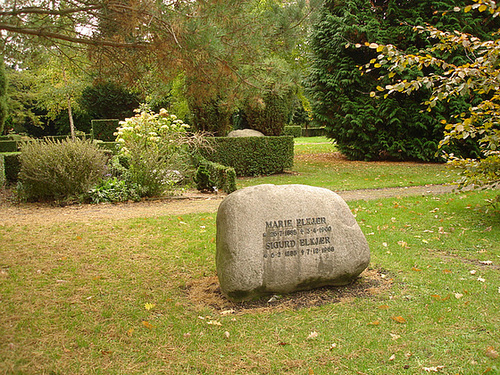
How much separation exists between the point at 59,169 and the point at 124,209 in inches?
69.6

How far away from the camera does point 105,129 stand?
2045 centimetres

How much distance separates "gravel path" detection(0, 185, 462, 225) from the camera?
8195 millimetres

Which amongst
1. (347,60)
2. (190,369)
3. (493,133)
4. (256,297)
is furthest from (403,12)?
(190,369)

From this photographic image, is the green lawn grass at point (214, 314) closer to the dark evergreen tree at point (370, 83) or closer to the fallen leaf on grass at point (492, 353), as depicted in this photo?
the fallen leaf on grass at point (492, 353)

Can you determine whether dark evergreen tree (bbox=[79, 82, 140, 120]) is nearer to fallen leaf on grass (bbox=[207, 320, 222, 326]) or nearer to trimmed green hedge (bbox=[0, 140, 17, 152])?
trimmed green hedge (bbox=[0, 140, 17, 152])

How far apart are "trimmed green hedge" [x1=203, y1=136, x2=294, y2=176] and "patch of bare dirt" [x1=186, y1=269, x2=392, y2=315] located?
9.19 meters

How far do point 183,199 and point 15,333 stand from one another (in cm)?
661

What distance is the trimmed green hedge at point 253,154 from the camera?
14.2m

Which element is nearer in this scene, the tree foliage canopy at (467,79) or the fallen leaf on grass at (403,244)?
the tree foliage canopy at (467,79)

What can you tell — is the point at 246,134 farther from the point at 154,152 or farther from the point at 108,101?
the point at 108,101

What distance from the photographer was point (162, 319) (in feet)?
13.7

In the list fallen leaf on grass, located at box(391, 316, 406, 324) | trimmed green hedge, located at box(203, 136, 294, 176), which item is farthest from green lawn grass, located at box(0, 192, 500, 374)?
trimmed green hedge, located at box(203, 136, 294, 176)

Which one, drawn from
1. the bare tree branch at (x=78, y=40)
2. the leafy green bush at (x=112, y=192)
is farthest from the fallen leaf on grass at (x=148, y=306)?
the leafy green bush at (x=112, y=192)

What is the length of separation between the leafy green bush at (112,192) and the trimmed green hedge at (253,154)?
4247 mm
